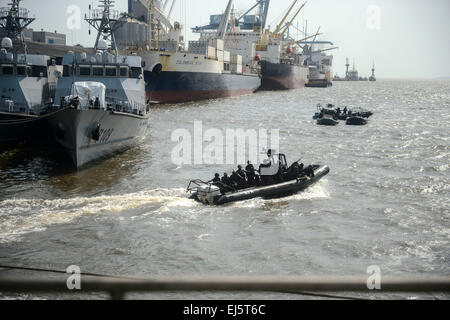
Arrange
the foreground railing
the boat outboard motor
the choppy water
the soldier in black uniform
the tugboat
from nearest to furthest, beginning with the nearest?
1. the foreground railing
2. the choppy water
3. the boat outboard motor
4. the tugboat
5. the soldier in black uniform

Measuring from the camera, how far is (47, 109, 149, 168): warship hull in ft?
81.9

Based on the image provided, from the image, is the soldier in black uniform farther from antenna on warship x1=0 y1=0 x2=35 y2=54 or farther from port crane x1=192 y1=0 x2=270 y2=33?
port crane x1=192 y1=0 x2=270 y2=33

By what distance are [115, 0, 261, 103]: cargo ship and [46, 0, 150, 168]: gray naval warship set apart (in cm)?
2532

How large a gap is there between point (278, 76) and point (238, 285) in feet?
369

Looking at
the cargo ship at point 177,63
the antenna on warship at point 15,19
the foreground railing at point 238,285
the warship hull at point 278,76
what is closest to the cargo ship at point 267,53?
the warship hull at point 278,76

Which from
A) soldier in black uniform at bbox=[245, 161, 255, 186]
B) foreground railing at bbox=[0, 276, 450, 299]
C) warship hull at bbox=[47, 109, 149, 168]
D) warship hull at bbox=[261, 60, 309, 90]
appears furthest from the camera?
warship hull at bbox=[261, 60, 309, 90]

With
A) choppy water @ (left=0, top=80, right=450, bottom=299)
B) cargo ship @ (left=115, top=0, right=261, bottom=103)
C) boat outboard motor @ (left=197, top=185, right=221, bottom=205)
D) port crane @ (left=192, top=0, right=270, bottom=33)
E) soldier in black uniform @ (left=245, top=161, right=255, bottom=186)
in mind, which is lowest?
choppy water @ (left=0, top=80, right=450, bottom=299)

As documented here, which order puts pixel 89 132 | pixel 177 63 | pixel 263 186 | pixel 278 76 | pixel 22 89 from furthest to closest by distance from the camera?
pixel 278 76 < pixel 177 63 < pixel 22 89 < pixel 89 132 < pixel 263 186

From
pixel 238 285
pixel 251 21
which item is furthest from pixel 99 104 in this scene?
pixel 251 21

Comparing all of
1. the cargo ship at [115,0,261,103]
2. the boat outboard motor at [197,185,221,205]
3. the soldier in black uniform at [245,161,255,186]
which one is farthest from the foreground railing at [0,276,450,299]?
the cargo ship at [115,0,261,103]

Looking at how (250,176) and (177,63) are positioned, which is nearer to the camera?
(250,176)

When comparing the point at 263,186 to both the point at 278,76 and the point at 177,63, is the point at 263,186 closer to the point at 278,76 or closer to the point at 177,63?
the point at 177,63

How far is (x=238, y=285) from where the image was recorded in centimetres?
303
